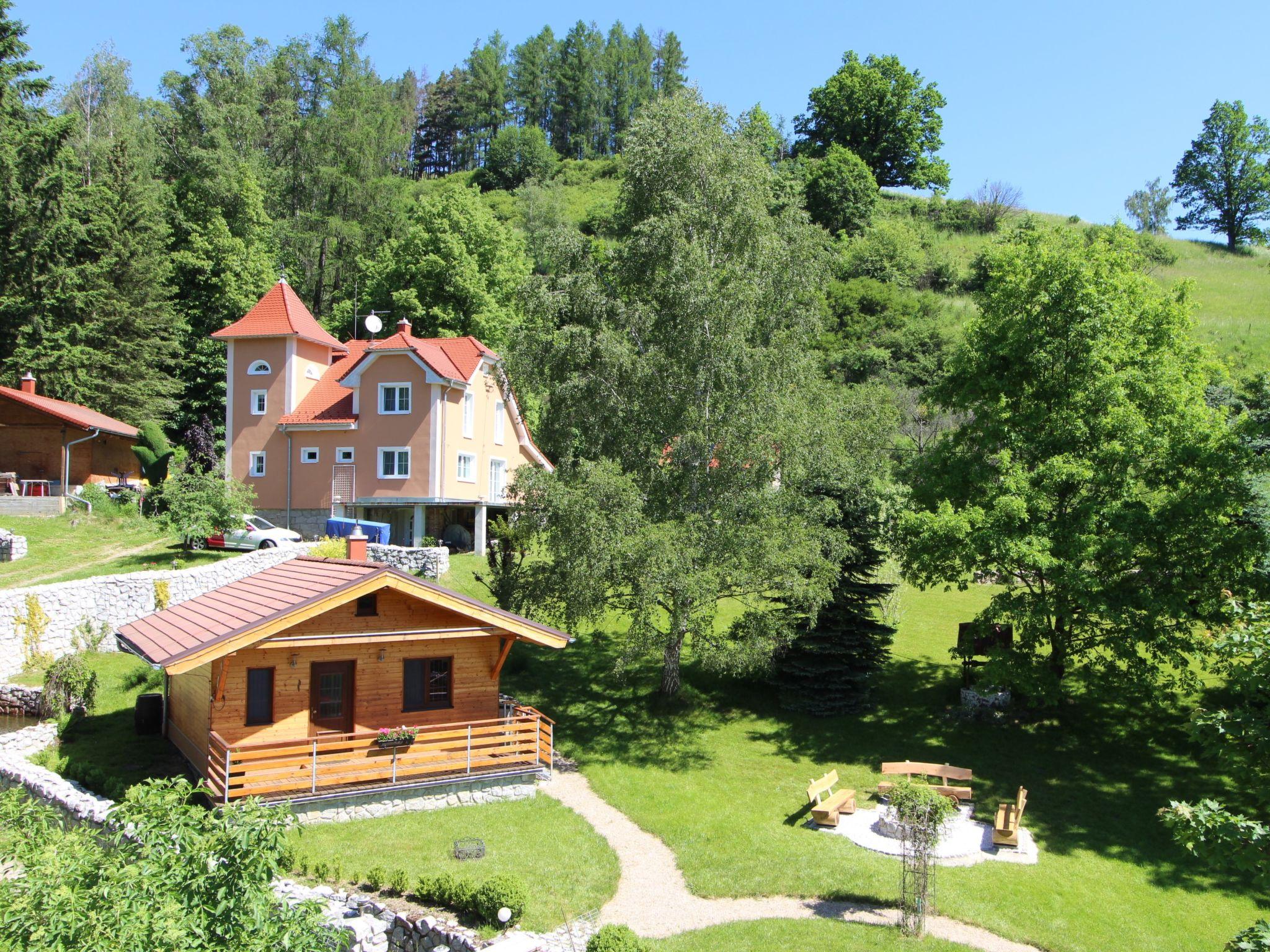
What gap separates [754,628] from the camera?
20719 millimetres

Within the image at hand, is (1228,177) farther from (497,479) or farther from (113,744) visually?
(113,744)

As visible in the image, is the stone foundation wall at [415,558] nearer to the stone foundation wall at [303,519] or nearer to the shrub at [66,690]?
the stone foundation wall at [303,519]

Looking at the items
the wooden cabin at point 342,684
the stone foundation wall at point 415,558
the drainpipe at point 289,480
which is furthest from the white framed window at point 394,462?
the wooden cabin at point 342,684

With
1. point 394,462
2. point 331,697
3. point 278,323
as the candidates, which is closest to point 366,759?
point 331,697

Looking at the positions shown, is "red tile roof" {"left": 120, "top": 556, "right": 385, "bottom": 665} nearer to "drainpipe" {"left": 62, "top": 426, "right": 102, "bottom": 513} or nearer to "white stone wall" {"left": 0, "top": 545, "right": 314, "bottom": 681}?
"white stone wall" {"left": 0, "top": 545, "right": 314, "bottom": 681}

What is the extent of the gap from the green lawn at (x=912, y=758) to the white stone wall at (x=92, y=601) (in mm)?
9934

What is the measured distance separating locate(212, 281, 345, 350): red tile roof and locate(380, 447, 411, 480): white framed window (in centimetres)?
709

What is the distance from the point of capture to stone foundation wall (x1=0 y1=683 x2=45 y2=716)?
2189cm

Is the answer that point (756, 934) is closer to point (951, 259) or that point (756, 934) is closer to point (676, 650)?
point (676, 650)

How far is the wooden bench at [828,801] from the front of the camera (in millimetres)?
16562

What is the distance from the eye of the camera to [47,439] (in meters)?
37.8

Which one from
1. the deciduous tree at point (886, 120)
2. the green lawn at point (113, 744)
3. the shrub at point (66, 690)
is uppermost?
the deciduous tree at point (886, 120)

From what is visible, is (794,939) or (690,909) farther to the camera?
(690,909)

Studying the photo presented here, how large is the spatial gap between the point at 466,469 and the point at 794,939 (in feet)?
86.1
